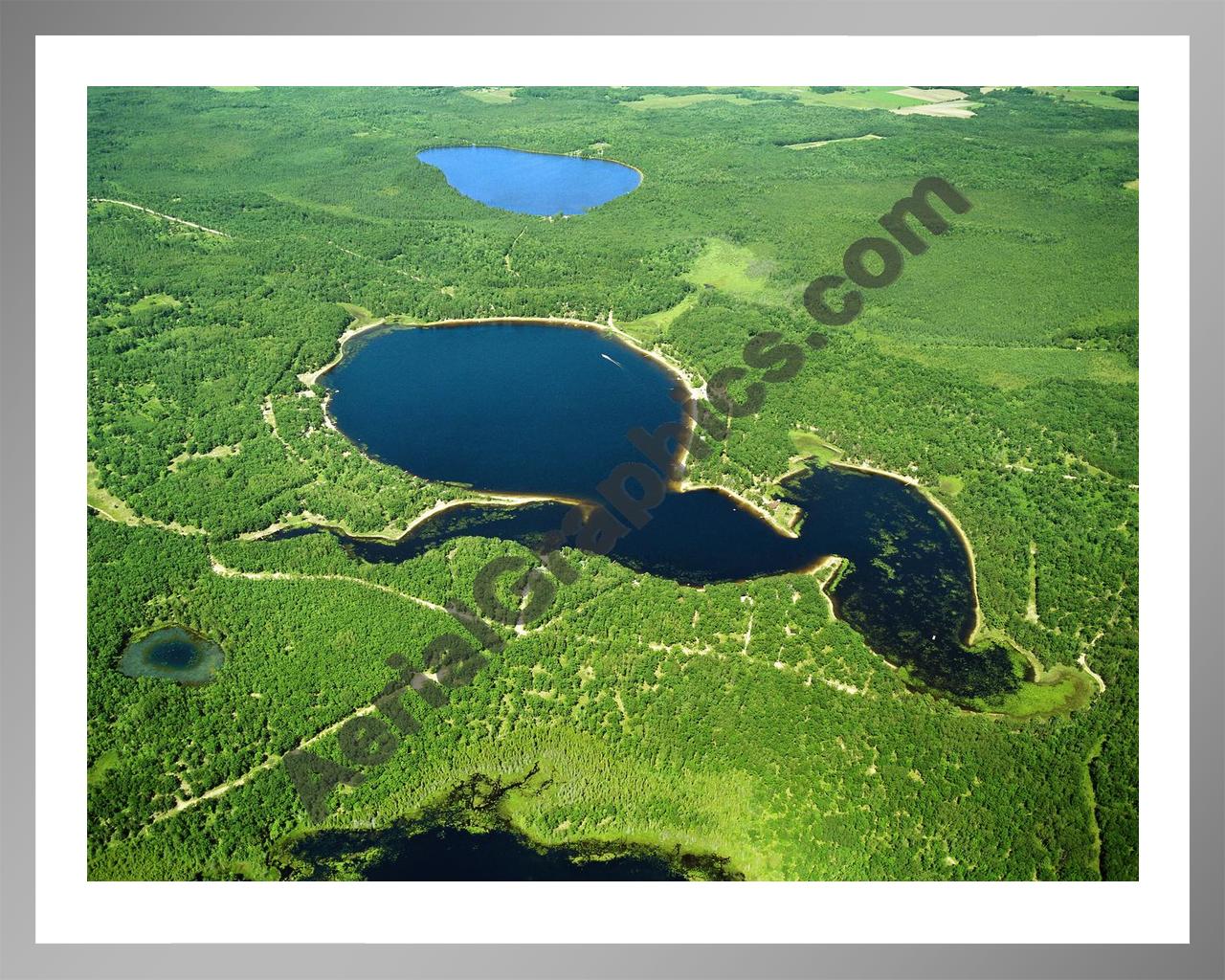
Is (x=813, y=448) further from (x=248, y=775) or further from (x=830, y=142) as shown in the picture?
(x=830, y=142)

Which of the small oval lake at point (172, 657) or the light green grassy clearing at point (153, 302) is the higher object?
the light green grassy clearing at point (153, 302)

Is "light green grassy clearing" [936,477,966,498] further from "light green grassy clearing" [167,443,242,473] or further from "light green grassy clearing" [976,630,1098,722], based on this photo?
"light green grassy clearing" [167,443,242,473]

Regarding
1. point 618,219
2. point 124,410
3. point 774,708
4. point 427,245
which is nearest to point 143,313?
point 124,410

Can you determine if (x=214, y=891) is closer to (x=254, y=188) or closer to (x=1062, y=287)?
(x=1062, y=287)

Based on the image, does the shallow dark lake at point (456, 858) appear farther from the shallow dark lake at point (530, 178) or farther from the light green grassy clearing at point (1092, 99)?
the shallow dark lake at point (530, 178)

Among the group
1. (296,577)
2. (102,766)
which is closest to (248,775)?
(102,766)

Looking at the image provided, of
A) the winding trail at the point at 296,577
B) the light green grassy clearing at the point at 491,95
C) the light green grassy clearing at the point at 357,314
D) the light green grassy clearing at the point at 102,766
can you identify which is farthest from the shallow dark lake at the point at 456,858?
the light green grassy clearing at the point at 491,95

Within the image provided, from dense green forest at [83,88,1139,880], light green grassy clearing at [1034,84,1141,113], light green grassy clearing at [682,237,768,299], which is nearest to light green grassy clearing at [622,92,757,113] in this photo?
dense green forest at [83,88,1139,880]
